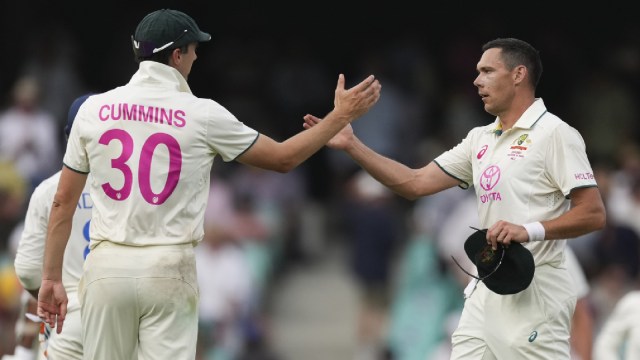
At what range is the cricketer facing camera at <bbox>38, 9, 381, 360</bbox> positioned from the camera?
259 inches

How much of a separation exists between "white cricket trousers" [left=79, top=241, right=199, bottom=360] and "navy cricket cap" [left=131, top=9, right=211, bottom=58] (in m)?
0.99

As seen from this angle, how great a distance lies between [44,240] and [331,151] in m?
10.9

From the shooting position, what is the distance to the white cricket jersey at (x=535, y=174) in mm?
6953

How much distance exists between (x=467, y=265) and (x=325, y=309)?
174 inches

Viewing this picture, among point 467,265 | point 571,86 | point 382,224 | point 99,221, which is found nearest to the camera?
point 99,221

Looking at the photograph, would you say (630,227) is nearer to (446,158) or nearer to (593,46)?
(593,46)

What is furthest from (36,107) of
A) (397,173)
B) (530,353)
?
(530,353)

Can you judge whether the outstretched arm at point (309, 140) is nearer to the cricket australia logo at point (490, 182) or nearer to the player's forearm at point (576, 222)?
the cricket australia logo at point (490, 182)

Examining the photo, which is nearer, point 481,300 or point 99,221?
point 99,221

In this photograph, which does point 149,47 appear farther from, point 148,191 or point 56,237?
point 56,237

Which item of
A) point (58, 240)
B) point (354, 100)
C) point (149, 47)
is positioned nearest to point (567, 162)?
point (354, 100)

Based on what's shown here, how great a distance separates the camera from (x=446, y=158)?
7.68 m

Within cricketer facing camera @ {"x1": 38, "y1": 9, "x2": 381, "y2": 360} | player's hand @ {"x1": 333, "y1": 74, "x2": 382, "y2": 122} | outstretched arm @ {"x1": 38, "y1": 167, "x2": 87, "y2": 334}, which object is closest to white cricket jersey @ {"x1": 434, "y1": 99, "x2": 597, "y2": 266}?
player's hand @ {"x1": 333, "y1": 74, "x2": 382, "y2": 122}

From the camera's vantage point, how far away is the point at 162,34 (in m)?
6.77
